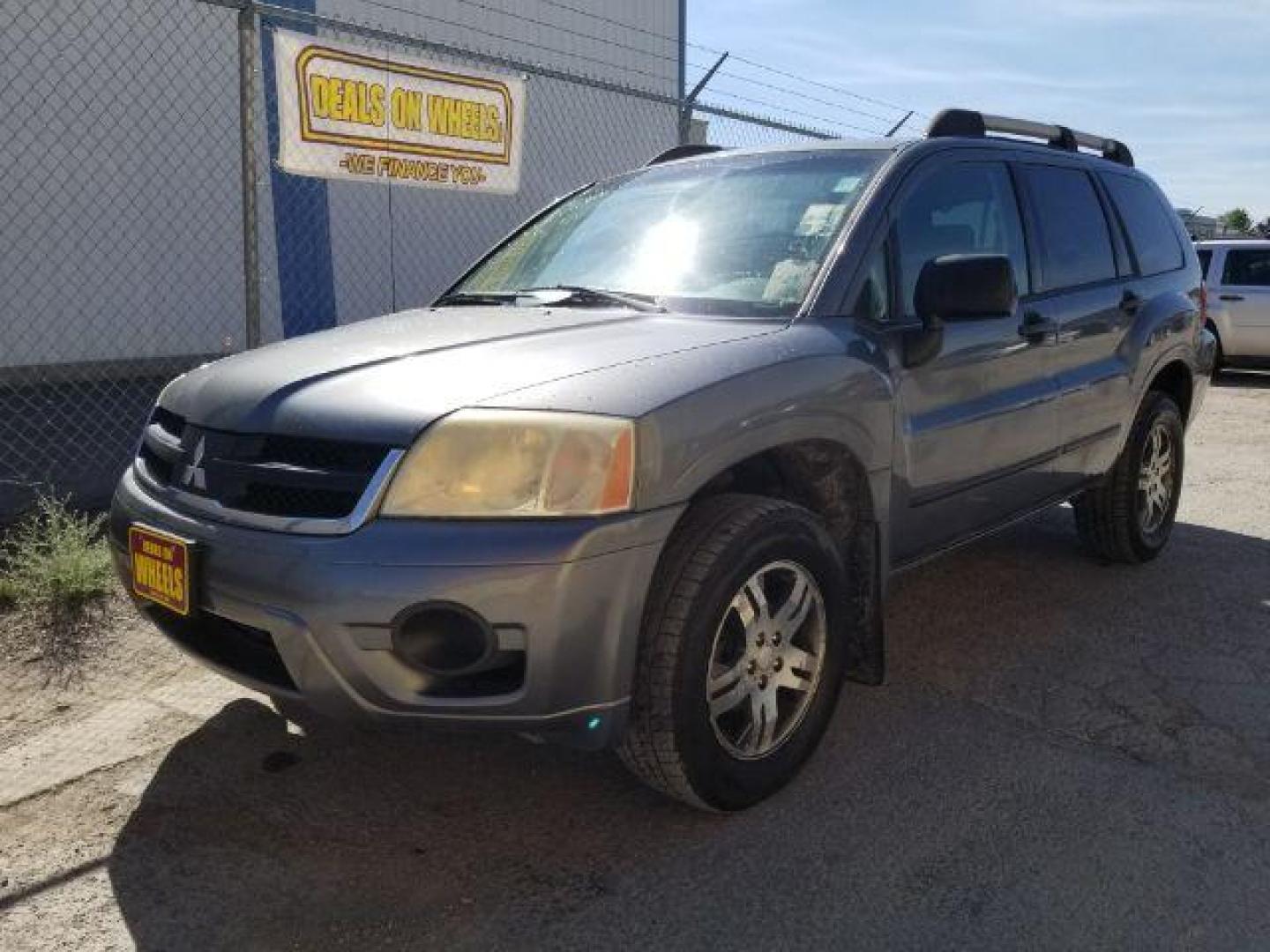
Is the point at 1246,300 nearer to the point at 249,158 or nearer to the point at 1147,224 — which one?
the point at 1147,224

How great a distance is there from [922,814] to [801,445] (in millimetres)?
990

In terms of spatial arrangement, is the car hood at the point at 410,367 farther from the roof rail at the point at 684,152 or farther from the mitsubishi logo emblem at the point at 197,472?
the roof rail at the point at 684,152

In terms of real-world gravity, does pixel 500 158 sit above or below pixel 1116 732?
above

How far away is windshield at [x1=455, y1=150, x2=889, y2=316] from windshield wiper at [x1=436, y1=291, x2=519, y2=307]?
25 mm

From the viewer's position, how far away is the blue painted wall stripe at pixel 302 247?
9.84m

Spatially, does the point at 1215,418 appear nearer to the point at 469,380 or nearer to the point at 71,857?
the point at 469,380

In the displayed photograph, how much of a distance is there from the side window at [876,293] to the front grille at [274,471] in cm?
151

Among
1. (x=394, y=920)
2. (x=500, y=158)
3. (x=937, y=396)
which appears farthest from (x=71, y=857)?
(x=500, y=158)

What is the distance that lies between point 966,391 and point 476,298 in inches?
64.0

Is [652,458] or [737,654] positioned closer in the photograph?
[652,458]

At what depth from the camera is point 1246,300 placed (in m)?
12.8

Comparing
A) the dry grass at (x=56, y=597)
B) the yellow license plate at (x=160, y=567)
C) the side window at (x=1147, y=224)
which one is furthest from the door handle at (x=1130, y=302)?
the dry grass at (x=56, y=597)

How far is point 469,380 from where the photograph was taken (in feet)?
8.13

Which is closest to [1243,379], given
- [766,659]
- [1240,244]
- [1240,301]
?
[1240,301]
